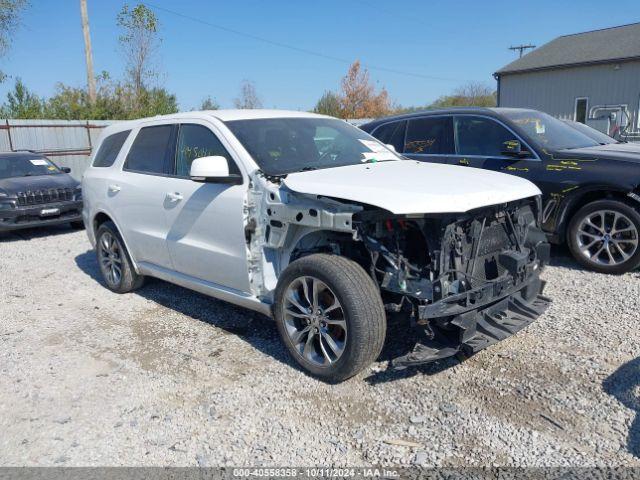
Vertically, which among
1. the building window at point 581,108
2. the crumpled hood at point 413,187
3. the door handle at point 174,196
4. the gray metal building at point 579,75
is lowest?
the door handle at point 174,196

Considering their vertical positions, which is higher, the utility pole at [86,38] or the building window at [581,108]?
the utility pole at [86,38]

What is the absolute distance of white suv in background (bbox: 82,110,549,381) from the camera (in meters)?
3.29

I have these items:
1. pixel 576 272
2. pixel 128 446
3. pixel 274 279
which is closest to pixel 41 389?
pixel 128 446

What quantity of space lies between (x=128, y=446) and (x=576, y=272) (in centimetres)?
477

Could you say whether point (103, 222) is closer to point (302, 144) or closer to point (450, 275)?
point (302, 144)

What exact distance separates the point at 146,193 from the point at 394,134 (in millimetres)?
3720

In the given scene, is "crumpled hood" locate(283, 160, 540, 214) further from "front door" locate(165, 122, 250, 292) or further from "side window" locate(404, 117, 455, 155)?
"side window" locate(404, 117, 455, 155)

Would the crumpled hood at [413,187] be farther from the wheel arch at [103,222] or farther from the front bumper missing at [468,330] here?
the wheel arch at [103,222]

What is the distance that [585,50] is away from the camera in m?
25.7

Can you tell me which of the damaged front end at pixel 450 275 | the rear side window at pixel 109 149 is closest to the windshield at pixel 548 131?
the damaged front end at pixel 450 275

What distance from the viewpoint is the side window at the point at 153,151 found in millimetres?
4840

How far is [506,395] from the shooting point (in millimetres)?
3385

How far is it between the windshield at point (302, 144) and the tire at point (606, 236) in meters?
2.37

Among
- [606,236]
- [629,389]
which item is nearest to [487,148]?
[606,236]
